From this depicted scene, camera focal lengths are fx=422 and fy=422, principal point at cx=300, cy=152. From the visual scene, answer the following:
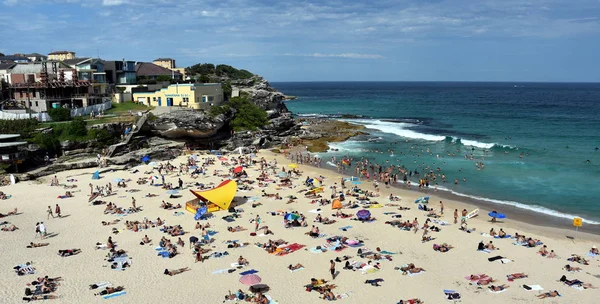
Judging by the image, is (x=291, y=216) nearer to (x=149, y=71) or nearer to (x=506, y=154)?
(x=506, y=154)

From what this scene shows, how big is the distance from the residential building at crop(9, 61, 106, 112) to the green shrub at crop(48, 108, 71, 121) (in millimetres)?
3241

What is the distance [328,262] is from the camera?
62.8 feet

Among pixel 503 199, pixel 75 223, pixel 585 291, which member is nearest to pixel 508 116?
pixel 503 199

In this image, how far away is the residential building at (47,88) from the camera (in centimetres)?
4412

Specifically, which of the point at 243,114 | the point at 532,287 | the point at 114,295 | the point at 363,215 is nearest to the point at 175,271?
the point at 114,295

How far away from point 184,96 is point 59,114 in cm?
1310

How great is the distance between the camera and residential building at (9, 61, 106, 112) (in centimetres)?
4412

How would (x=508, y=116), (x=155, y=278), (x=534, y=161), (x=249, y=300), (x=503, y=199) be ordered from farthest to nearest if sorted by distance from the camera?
1. (x=508, y=116)
2. (x=534, y=161)
3. (x=503, y=199)
4. (x=155, y=278)
5. (x=249, y=300)

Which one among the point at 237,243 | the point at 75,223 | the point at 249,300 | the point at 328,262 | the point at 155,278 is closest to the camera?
the point at 249,300

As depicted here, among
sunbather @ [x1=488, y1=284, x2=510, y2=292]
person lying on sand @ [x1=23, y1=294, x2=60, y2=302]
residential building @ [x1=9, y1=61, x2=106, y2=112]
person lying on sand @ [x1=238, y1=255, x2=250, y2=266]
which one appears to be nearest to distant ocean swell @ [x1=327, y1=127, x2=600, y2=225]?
sunbather @ [x1=488, y1=284, x2=510, y2=292]

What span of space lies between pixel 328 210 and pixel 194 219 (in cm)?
820

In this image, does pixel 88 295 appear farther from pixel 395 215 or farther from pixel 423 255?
pixel 395 215

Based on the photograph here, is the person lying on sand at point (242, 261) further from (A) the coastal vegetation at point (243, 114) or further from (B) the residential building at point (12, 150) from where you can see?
(A) the coastal vegetation at point (243, 114)

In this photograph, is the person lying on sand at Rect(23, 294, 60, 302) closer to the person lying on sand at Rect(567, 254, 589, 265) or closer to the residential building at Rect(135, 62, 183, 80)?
the person lying on sand at Rect(567, 254, 589, 265)
